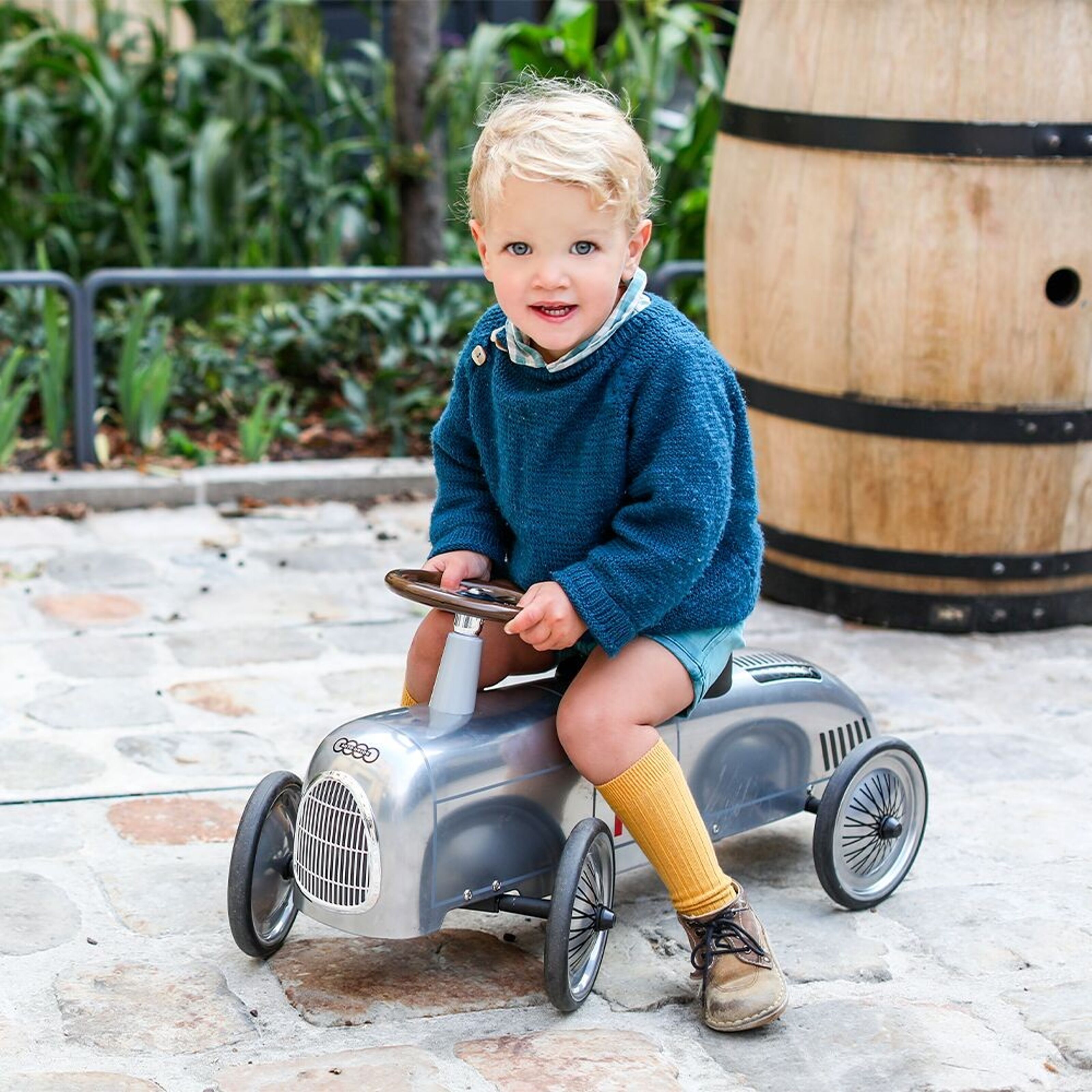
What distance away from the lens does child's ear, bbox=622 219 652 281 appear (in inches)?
88.2

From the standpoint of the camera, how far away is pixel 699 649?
2.31 m

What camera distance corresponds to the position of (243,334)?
5188 mm

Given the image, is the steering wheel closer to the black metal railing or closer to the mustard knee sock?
the mustard knee sock

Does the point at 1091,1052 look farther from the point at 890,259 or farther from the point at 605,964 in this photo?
the point at 890,259

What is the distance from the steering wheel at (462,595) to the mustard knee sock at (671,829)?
0.26 meters

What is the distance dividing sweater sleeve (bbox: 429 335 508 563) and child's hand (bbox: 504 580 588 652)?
237 mm

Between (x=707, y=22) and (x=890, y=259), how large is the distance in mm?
2414

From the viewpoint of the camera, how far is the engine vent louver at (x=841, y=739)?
8.71 ft

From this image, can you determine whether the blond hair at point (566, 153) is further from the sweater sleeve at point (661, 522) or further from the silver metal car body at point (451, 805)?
the silver metal car body at point (451, 805)

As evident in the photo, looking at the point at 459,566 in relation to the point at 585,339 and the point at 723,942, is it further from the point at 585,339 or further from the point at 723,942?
the point at 723,942

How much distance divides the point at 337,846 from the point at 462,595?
356mm

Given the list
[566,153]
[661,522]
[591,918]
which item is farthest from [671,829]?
[566,153]

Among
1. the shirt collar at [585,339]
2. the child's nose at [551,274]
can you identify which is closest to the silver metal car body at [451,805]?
the shirt collar at [585,339]

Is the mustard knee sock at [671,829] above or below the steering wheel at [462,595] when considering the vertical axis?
below
